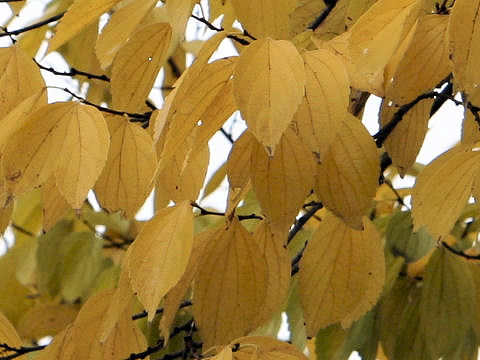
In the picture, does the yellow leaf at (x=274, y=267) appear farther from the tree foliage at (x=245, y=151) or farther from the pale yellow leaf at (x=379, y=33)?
the pale yellow leaf at (x=379, y=33)

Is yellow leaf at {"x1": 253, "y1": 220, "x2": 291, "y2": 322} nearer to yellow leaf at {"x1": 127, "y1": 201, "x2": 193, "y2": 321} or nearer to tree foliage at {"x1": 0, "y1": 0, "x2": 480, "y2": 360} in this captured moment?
tree foliage at {"x1": 0, "y1": 0, "x2": 480, "y2": 360}

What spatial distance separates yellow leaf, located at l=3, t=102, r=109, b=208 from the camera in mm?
800

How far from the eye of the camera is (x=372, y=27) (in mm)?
738

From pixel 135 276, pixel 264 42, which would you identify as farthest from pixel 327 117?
pixel 135 276

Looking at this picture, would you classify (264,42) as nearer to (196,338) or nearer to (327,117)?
(327,117)

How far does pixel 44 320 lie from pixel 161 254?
44.2 inches

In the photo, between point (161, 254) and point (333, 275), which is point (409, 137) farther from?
point (161, 254)

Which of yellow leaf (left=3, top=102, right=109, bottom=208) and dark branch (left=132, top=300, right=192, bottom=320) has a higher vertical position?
yellow leaf (left=3, top=102, right=109, bottom=208)

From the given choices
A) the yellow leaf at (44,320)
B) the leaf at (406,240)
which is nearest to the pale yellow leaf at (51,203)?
the leaf at (406,240)

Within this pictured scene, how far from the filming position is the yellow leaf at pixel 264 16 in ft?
2.48

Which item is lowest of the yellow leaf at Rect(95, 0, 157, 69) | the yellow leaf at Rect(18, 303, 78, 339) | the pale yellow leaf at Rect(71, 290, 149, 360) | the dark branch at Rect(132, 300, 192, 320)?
the pale yellow leaf at Rect(71, 290, 149, 360)

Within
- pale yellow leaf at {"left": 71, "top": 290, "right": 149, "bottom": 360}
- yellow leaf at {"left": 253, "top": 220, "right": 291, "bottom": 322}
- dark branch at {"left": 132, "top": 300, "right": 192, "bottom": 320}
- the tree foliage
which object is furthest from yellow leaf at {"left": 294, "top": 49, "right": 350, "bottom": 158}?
dark branch at {"left": 132, "top": 300, "right": 192, "bottom": 320}

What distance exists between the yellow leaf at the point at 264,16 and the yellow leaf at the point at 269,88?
0.16ft

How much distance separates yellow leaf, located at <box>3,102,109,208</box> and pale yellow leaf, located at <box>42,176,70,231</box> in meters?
0.15
